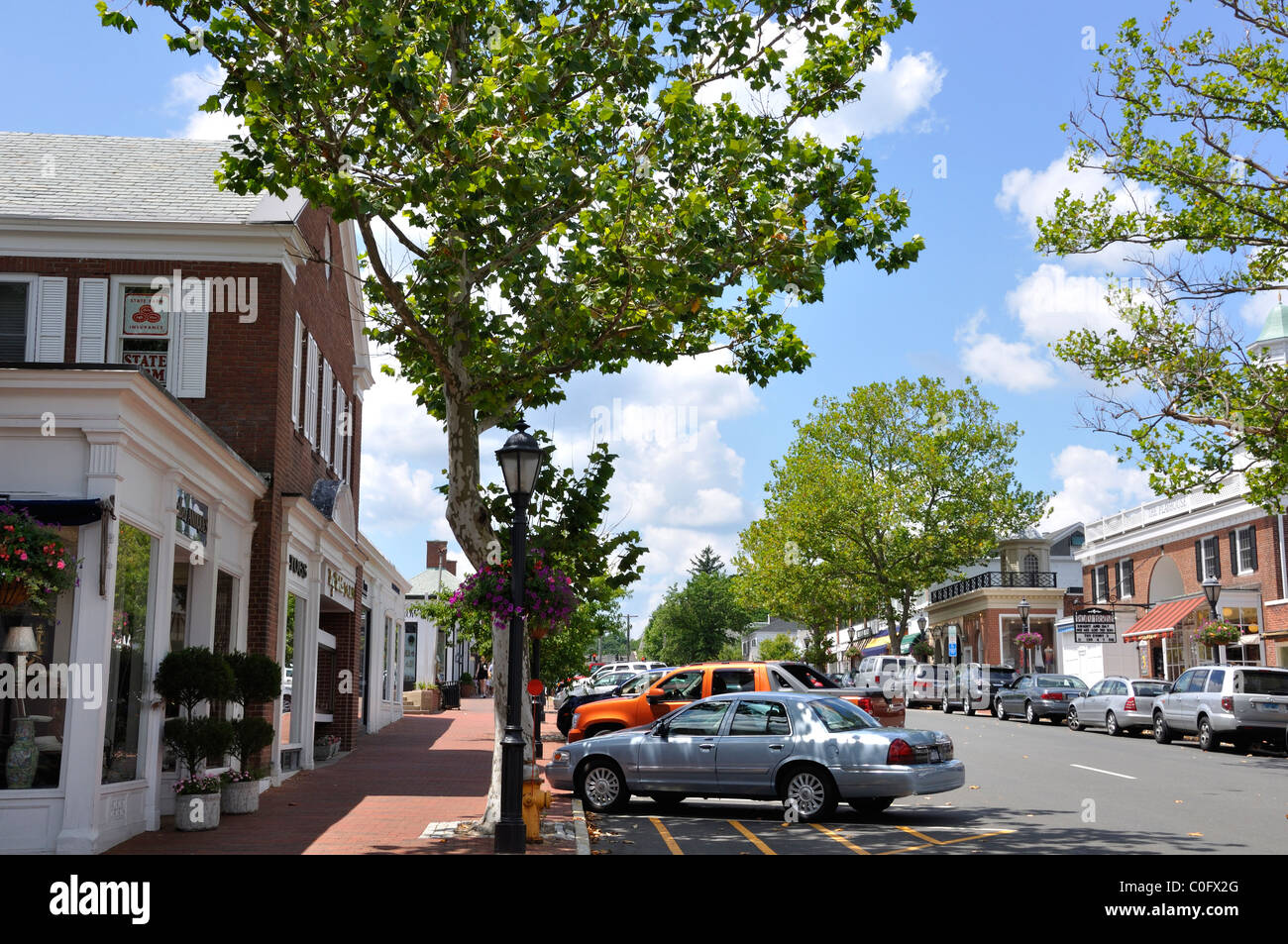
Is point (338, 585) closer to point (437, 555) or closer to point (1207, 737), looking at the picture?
point (1207, 737)

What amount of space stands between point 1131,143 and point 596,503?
13.7 metres

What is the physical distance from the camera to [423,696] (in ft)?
141

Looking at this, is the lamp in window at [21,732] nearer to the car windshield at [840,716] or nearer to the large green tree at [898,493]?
the car windshield at [840,716]

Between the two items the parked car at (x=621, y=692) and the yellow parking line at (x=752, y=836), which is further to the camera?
the parked car at (x=621, y=692)

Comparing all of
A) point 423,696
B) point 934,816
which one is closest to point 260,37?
point 934,816

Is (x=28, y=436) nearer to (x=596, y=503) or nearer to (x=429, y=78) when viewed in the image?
(x=429, y=78)

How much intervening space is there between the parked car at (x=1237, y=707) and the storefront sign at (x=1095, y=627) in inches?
644

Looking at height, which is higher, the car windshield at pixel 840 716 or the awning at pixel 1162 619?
the awning at pixel 1162 619

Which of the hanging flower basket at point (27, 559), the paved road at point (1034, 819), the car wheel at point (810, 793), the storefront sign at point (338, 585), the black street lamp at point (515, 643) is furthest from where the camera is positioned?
the storefront sign at point (338, 585)

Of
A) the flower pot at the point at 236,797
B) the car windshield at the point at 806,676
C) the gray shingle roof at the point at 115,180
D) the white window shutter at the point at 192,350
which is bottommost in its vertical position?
the flower pot at the point at 236,797

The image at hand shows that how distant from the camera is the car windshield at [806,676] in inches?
754

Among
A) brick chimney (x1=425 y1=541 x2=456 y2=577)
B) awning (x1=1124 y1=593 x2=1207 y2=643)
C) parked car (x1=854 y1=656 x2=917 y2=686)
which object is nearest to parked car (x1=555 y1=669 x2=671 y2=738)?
parked car (x1=854 y1=656 x2=917 y2=686)

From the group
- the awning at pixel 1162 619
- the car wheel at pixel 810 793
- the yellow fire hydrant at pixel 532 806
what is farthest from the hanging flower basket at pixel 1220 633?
the yellow fire hydrant at pixel 532 806

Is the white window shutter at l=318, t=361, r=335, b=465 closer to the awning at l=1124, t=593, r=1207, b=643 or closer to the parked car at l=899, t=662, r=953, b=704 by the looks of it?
the parked car at l=899, t=662, r=953, b=704
